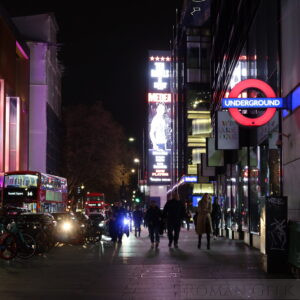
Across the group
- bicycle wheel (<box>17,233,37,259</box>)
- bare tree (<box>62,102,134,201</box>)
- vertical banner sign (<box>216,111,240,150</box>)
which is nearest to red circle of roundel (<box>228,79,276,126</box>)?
bicycle wheel (<box>17,233,37,259</box>)

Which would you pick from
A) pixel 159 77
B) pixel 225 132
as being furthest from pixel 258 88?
pixel 159 77

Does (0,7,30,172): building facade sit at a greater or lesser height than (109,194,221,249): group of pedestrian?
greater

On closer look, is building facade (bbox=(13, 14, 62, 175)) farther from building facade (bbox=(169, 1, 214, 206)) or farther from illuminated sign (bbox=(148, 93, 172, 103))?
building facade (bbox=(169, 1, 214, 206))

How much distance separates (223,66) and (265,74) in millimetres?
13677

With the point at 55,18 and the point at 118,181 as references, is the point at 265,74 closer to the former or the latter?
the point at 118,181

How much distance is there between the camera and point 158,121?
78312mm

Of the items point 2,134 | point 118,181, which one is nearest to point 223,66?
point 2,134

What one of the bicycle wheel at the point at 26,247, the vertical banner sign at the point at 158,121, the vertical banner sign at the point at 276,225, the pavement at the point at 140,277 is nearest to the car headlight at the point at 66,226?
the pavement at the point at 140,277

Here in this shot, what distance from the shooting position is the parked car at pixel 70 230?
23.0 metres

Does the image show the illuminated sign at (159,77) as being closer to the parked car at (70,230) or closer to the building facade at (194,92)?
the building facade at (194,92)

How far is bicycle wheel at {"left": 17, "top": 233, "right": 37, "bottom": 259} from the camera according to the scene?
55.3 feet

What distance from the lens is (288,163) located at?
634 inches

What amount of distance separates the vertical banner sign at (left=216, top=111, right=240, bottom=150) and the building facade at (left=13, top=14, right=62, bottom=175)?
4888 centimetres

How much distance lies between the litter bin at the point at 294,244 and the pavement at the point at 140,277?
1.20 feet
